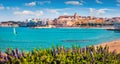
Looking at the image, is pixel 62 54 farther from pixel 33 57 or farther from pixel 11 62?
pixel 11 62

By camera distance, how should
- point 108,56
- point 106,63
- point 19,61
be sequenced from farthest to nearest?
point 108,56, point 106,63, point 19,61

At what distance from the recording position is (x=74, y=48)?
6.07m

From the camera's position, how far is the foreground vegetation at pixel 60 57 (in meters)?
5.22

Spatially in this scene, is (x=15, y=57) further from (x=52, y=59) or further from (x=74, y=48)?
(x=74, y=48)

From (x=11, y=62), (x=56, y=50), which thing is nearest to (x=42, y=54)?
(x=56, y=50)

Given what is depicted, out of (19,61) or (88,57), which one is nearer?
(19,61)

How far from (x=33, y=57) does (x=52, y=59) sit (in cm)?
31

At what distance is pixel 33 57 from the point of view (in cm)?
540

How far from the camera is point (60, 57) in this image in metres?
5.40

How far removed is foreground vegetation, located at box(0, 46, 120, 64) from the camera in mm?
5223

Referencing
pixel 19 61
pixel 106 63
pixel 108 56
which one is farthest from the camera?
pixel 108 56

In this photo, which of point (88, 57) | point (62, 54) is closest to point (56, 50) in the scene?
point (62, 54)

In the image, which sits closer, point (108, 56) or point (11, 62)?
point (11, 62)

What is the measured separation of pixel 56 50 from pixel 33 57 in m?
0.59
